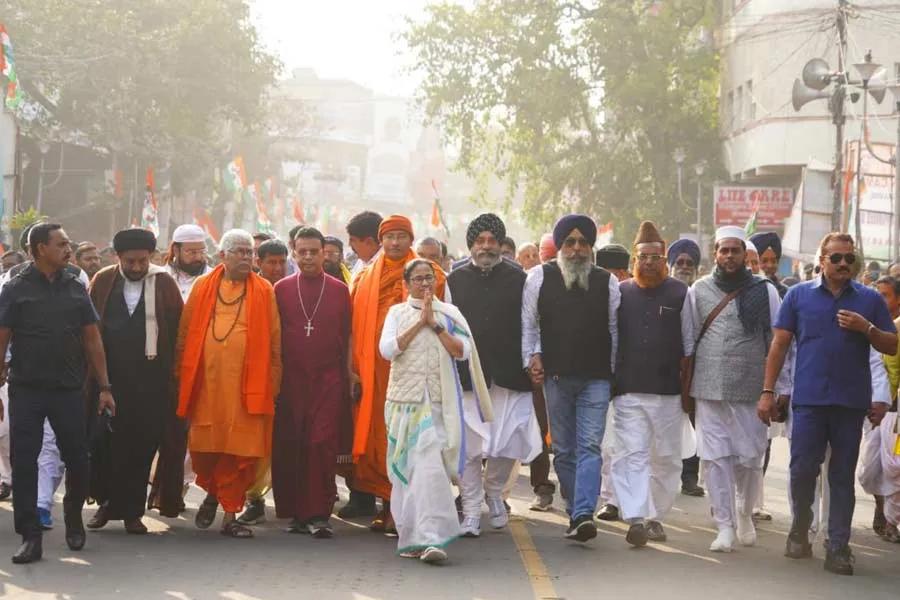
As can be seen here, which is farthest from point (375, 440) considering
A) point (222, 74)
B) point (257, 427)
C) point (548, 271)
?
point (222, 74)

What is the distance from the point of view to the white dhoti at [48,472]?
10820mm

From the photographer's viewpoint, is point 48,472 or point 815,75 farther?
point 815,75

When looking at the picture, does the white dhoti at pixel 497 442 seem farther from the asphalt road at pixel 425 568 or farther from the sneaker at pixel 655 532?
the sneaker at pixel 655 532

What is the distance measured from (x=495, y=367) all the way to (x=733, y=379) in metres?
1.66

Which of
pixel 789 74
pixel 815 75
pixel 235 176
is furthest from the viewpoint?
pixel 235 176

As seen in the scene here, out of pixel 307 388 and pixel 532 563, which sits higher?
pixel 307 388

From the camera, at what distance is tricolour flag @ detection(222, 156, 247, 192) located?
5622cm

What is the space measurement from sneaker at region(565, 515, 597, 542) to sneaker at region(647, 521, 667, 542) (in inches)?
27.1

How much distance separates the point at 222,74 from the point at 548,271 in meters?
39.4

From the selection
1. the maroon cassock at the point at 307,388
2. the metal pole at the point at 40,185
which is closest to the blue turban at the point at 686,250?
the maroon cassock at the point at 307,388

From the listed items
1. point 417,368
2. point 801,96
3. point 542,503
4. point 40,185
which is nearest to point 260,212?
point 40,185

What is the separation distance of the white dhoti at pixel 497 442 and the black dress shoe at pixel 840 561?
88.3 inches

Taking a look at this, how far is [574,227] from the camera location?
35.7 feet

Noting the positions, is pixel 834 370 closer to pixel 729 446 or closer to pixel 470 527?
pixel 729 446
